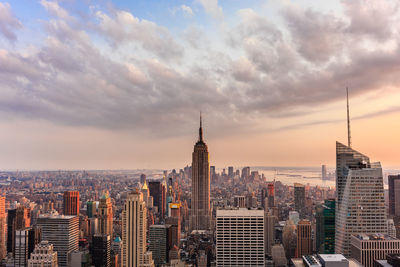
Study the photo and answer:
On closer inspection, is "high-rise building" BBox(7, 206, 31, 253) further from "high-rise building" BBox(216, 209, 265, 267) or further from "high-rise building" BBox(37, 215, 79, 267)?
"high-rise building" BBox(216, 209, 265, 267)

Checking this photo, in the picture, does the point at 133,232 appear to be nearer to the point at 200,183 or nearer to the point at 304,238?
the point at 304,238

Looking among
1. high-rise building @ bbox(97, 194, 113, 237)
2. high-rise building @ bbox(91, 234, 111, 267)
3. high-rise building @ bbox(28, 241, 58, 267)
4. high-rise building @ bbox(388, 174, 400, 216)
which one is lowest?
high-rise building @ bbox(91, 234, 111, 267)

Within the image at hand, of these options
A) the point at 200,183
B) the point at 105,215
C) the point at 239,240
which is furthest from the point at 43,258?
the point at 200,183

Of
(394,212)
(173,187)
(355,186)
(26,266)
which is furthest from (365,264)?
(173,187)

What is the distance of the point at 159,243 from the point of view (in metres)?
28.4

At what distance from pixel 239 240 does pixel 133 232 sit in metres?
7.13

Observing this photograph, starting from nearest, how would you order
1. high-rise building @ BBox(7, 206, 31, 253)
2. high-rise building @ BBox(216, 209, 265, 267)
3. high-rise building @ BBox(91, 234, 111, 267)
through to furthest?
high-rise building @ BBox(216, 209, 265, 267) < high-rise building @ BBox(91, 234, 111, 267) < high-rise building @ BBox(7, 206, 31, 253)

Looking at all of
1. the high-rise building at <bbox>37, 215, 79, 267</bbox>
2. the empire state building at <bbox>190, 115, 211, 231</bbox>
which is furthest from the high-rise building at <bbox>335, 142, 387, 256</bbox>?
the empire state building at <bbox>190, 115, 211, 231</bbox>

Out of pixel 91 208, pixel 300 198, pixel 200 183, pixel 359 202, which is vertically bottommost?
pixel 91 208

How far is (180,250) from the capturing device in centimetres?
3031

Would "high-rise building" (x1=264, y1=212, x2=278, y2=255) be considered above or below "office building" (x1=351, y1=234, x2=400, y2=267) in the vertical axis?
below

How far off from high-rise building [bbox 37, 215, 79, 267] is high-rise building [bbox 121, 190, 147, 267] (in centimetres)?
514

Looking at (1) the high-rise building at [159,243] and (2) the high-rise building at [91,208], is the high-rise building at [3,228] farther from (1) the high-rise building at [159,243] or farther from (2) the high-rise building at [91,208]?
(1) the high-rise building at [159,243]

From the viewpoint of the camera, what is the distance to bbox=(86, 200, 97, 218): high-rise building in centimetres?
3091
